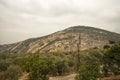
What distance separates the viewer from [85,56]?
300 ft

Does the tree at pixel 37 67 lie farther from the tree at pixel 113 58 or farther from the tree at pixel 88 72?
the tree at pixel 113 58

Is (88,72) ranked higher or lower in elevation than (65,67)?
lower

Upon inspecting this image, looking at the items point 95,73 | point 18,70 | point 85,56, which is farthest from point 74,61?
point 95,73

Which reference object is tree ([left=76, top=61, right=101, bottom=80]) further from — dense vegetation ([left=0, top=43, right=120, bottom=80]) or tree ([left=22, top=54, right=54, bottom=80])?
tree ([left=22, top=54, right=54, bottom=80])

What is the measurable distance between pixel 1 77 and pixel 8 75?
89.3 inches

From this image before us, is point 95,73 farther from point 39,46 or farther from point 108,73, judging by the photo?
point 39,46

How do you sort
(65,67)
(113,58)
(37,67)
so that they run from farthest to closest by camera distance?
(65,67) < (113,58) < (37,67)

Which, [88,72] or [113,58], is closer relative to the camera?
[88,72]

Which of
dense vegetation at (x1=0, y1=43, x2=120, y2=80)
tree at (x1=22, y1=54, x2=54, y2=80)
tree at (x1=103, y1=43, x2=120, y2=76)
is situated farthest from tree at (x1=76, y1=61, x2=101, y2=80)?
tree at (x1=103, y1=43, x2=120, y2=76)

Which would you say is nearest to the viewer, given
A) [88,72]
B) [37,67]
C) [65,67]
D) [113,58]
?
[37,67]

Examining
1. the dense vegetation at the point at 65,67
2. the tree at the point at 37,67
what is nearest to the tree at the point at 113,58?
the dense vegetation at the point at 65,67

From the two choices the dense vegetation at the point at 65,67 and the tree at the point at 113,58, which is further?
the tree at the point at 113,58

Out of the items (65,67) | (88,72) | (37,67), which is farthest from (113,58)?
(37,67)

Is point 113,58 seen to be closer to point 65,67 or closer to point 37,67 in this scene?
point 65,67
